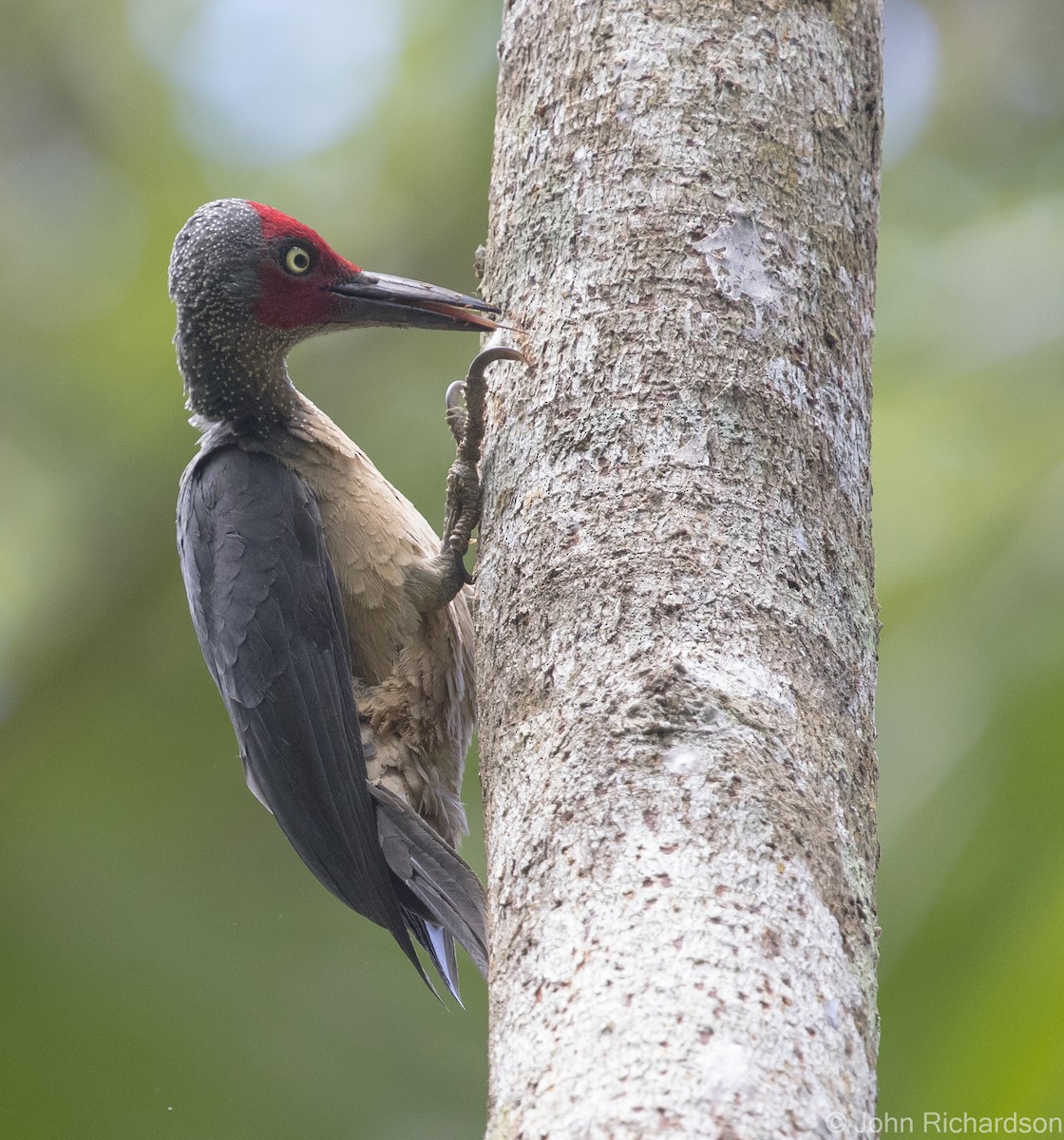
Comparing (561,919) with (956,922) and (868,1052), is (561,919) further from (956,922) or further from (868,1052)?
(956,922)

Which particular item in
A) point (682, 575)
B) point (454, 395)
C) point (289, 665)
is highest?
point (454, 395)

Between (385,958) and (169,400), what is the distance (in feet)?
7.91

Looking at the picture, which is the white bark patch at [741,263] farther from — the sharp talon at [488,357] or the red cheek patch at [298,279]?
the red cheek patch at [298,279]

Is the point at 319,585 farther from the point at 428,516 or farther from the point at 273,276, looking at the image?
the point at 428,516

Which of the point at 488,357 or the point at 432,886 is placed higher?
the point at 488,357

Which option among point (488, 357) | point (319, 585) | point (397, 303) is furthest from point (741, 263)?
point (319, 585)

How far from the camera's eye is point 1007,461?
4074 millimetres

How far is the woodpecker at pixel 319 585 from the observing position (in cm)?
302

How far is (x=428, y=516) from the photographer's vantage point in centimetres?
470

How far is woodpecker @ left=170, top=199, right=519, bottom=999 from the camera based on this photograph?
3021 mm

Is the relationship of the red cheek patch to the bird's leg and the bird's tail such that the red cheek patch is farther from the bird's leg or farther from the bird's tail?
the bird's tail

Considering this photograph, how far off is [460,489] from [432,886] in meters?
0.85

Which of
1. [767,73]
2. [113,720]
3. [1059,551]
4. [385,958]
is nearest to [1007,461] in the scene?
[1059,551]

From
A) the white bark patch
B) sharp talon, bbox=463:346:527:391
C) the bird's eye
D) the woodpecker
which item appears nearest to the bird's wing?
the woodpecker
